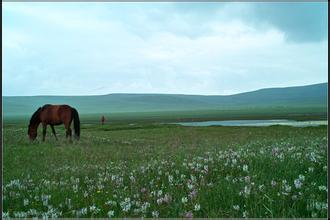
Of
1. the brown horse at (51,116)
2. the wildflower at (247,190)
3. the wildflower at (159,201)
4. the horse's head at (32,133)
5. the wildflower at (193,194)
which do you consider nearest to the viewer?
the wildflower at (247,190)

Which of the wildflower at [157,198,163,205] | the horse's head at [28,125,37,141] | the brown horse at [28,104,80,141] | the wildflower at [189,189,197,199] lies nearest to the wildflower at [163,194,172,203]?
the wildflower at [157,198,163,205]

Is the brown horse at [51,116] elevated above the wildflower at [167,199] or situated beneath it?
elevated above

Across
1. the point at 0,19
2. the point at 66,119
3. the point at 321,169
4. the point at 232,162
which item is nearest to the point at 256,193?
the point at 321,169

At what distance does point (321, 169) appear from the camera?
707 centimetres

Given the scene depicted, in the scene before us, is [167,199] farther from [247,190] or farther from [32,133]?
[32,133]

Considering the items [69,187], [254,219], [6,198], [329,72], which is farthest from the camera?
[69,187]

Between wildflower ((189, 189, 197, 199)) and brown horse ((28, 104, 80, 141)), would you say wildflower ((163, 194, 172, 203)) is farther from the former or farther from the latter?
brown horse ((28, 104, 80, 141))

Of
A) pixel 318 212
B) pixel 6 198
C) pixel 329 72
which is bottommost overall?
pixel 6 198

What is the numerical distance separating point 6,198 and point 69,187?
4.14 feet

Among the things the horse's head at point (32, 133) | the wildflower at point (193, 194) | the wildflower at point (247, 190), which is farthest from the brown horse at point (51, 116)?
the wildflower at point (247, 190)

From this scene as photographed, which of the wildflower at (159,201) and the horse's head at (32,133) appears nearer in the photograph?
the wildflower at (159,201)

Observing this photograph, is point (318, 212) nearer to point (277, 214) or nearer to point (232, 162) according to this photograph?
point (277, 214)

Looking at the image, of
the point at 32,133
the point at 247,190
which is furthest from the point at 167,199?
the point at 32,133

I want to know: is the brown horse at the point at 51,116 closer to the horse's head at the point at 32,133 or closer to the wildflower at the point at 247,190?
the horse's head at the point at 32,133
